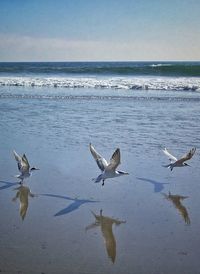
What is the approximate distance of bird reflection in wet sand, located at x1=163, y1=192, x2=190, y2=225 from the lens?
20.7ft

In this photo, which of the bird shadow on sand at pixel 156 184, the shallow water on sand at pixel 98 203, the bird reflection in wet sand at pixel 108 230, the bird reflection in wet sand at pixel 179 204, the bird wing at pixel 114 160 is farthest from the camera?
the bird shadow on sand at pixel 156 184

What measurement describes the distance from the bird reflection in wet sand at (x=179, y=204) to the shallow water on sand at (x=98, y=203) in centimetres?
1

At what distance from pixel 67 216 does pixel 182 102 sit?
13.4 metres

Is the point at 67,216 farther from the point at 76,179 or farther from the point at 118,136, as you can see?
the point at 118,136

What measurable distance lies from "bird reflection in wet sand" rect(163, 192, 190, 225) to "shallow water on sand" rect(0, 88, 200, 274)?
1cm

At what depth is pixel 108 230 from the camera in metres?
5.92

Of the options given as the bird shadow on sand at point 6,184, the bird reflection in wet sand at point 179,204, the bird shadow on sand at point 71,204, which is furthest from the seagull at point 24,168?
the bird reflection in wet sand at point 179,204

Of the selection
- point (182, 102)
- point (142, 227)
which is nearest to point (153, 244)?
point (142, 227)

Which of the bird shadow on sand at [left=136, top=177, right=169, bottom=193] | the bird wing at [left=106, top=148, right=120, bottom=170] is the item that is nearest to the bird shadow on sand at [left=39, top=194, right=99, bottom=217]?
the bird wing at [left=106, top=148, right=120, bottom=170]

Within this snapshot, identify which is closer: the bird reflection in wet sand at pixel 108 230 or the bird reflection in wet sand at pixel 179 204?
the bird reflection in wet sand at pixel 108 230

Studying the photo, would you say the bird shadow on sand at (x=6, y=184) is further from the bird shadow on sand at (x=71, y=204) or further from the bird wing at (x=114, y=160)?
the bird wing at (x=114, y=160)

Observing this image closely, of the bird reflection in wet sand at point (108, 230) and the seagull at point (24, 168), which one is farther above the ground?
the seagull at point (24, 168)

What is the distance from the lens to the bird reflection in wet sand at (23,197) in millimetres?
6504

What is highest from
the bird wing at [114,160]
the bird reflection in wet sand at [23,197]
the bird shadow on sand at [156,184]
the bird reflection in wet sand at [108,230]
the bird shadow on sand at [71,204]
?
the bird wing at [114,160]
